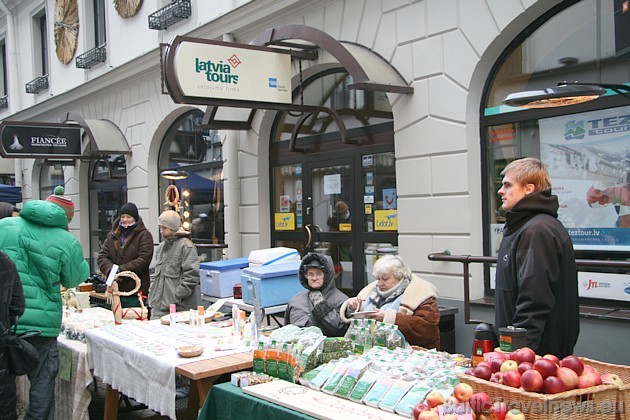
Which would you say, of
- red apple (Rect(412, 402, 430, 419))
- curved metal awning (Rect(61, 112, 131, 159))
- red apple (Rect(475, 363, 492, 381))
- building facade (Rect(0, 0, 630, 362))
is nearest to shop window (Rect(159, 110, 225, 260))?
building facade (Rect(0, 0, 630, 362))

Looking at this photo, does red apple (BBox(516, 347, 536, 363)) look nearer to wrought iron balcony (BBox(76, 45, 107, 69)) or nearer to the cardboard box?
the cardboard box

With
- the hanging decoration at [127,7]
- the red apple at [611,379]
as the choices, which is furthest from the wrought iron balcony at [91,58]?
the red apple at [611,379]

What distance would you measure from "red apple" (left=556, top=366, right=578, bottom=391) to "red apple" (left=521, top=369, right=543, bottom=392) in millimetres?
81

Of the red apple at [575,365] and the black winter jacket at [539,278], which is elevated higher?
the black winter jacket at [539,278]

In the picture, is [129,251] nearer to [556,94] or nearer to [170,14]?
[170,14]

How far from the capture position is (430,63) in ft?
21.5

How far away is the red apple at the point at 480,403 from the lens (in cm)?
254

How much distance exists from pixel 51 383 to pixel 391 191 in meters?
4.07

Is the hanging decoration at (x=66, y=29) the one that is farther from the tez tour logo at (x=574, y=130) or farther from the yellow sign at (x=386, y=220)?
the tez tour logo at (x=574, y=130)

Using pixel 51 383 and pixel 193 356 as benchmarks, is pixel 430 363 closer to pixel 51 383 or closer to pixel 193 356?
pixel 193 356

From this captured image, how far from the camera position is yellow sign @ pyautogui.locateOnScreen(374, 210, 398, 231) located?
726 cm

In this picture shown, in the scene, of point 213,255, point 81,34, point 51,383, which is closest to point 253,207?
point 213,255

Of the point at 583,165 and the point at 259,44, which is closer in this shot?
the point at 583,165

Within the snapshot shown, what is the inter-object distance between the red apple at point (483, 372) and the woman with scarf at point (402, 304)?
1582 millimetres
